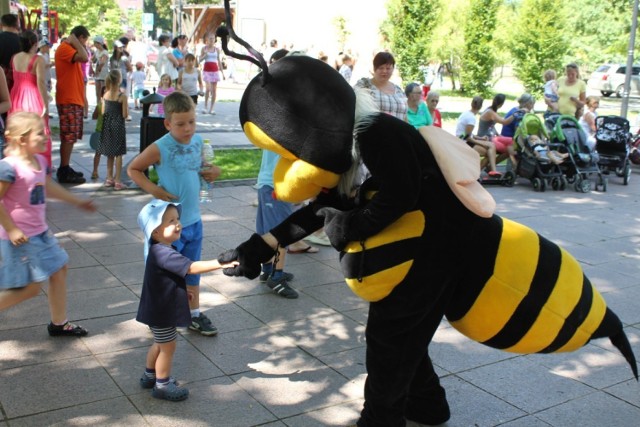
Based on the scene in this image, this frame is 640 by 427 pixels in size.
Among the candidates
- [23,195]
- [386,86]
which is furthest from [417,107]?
[23,195]

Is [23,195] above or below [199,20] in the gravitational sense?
below

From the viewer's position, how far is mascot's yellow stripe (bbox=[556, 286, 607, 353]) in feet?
11.2

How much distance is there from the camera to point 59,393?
13.2ft

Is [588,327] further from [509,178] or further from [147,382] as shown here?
[509,178]

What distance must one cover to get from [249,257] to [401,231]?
30.4 inches

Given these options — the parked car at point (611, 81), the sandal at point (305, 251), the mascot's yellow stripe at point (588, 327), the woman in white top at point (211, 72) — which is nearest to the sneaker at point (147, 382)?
the mascot's yellow stripe at point (588, 327)

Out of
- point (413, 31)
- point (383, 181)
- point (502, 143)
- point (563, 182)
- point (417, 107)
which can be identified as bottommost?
point (563, 182)

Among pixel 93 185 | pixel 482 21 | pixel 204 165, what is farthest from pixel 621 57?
pixel 204 165

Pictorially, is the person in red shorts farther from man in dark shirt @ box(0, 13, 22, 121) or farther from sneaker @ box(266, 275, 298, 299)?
sneaker @ box(266, 275, 298, 299)

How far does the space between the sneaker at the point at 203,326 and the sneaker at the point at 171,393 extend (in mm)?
917

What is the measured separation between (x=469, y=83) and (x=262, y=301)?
26702 mm

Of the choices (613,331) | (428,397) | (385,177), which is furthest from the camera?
(428,397)

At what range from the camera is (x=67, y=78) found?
9.73m

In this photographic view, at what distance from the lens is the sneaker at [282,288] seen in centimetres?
583
